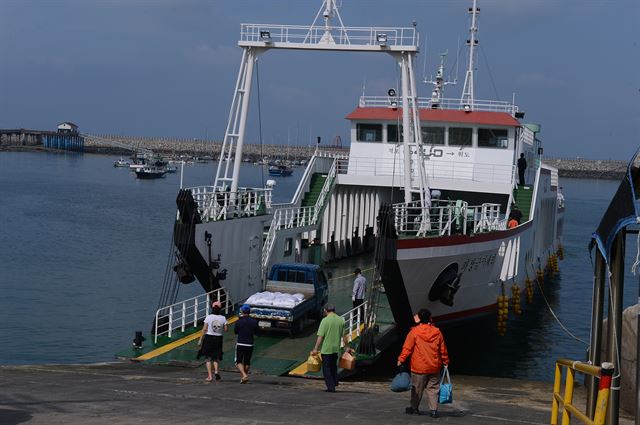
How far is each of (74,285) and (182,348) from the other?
799 inches

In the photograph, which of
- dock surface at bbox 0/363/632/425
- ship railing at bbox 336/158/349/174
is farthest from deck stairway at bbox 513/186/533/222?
dock surface at bbox 0/363/632/425

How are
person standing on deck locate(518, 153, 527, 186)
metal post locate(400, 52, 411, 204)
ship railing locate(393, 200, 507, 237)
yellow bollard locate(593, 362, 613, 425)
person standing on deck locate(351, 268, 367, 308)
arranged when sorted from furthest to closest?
1. person standing on deck locate(518, 153, 527, 186)
2. metal post locate(400, 52, 411, 204)
3. person standing on deck locate(351, 268, 367, 308)
4. ship railing locate(393, 200, 507, 237)
5. yellow bollard locate(593, 362, 613, 425)

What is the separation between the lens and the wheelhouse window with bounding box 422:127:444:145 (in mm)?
29859

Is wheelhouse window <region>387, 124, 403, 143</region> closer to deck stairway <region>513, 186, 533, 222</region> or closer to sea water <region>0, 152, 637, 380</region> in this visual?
deck stairway <region>513, 186, 533, 222</region>

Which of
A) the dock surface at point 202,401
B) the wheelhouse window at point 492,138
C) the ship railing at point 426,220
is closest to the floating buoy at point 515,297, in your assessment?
the wheelhouse window at point 492,138

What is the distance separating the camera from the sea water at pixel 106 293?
25.7 m

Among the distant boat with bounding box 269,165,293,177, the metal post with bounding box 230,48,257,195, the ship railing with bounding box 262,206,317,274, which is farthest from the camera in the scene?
the distant boat with bounding box 269,165,293,177

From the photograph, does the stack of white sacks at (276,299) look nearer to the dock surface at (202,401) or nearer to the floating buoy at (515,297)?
the dock surface at (202,401)

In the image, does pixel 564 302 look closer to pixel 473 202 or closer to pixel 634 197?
pixel 473 202

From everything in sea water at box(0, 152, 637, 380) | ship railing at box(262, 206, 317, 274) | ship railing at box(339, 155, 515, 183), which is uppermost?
ship railing at box(339, 155, 515, 183)

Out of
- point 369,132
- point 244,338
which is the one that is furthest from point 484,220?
point 244,338

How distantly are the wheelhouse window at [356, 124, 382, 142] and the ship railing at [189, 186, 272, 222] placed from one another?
6022mm

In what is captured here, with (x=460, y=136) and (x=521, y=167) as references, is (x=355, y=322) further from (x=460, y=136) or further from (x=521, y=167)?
(x=521, y=167)

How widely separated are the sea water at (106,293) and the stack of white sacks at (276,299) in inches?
223
